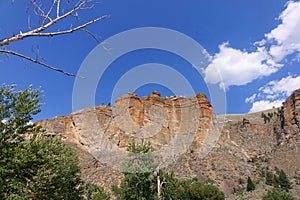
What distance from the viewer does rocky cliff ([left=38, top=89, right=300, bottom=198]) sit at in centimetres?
6706

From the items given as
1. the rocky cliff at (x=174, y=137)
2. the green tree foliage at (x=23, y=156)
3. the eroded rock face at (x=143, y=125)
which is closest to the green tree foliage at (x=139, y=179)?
the green tree foliage at (x=23, y=156)

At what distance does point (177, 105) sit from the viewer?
8625 centimetres

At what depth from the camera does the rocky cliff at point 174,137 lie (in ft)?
220

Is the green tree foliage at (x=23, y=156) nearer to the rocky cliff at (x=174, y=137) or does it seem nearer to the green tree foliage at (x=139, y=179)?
the green tree foliage at (x=139, y=179)

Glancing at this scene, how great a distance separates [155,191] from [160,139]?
170 feet

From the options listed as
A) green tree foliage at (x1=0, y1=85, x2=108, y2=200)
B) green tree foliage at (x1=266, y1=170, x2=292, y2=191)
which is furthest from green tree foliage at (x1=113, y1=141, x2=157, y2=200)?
green tree foliage at (x1=266, y1=170, x2=292, y2=191)

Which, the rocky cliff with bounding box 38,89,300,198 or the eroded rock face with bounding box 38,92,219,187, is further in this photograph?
the eroded rock face with bounding box 38,92,219,187

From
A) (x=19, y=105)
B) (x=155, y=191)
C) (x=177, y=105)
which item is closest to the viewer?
(x=19, y=105)

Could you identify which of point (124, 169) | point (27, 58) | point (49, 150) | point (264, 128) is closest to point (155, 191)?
point (124, 169)

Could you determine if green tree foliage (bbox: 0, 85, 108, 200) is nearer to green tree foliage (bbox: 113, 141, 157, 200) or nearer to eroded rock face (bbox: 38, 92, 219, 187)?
green tree foliage (bbox: 113, 141, 157, 200)

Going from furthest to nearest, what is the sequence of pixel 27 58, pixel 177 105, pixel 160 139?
pixel 177 105 < pixel 160 139 < pixel 27 58

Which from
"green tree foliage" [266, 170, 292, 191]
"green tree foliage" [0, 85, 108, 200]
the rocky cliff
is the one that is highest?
the rocky cliff

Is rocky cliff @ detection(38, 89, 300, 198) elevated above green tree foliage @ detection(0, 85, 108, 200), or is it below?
above

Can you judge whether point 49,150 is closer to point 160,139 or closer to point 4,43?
point 4,43
